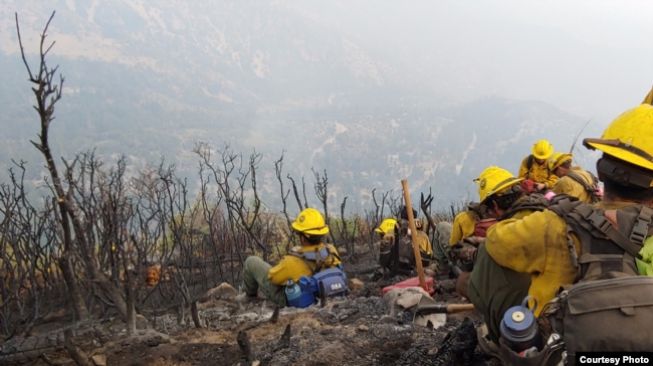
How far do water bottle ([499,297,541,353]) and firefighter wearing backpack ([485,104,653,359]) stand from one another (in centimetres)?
8

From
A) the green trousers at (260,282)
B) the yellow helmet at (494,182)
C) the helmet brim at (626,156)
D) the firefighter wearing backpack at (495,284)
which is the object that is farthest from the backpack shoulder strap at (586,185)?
the green trousers at (260,282)

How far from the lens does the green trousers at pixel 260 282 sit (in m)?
6.52

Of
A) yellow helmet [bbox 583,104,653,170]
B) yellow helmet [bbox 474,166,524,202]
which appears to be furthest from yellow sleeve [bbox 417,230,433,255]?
yellow helmet [bbox 583,104,653,170]

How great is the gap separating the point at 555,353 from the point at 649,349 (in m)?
0.31

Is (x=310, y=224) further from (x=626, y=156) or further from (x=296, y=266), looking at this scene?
(x=626, y=156)

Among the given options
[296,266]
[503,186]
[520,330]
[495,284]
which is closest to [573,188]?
[503,186]

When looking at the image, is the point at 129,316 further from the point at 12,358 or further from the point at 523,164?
the point at 523,164

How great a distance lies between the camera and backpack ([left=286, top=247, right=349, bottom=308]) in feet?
20.1

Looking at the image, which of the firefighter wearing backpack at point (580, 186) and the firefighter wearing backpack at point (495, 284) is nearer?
the firefighter wearing backpack at point (495, 284)

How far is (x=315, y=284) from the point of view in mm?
Answer: 6156

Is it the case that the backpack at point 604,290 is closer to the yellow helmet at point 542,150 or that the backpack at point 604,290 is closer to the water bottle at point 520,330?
the water bottle at point 520,330

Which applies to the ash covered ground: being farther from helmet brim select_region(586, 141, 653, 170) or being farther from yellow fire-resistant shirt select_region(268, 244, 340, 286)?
helmet brim select_region(586, 141, 653, 170)

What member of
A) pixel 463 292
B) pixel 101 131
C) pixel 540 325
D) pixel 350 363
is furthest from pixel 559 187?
pixel 101 131

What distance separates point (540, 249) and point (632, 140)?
1.85ft
